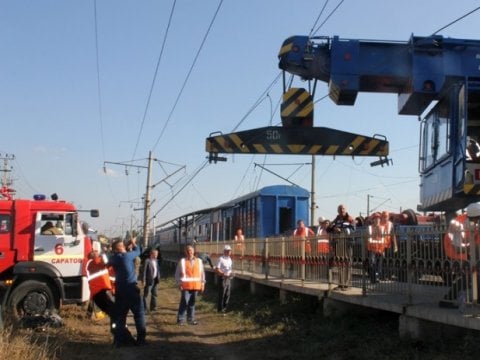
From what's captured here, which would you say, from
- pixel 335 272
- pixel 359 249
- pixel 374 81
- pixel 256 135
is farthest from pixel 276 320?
pixel 374 81

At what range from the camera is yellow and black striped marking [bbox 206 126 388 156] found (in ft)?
32.6

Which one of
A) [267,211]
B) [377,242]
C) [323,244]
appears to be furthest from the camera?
[267,211]

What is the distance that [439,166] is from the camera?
936 centimetres

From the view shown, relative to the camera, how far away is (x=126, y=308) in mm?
10430

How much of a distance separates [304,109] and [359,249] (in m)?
2.49

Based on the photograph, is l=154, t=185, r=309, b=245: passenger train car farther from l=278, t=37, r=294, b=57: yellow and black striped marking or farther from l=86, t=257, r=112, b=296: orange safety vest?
l=278, t=37, r=294, b=57: yellow and black striped marking

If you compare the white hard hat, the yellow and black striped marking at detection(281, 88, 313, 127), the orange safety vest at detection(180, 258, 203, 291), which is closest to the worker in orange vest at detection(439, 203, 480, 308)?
the white hard hat

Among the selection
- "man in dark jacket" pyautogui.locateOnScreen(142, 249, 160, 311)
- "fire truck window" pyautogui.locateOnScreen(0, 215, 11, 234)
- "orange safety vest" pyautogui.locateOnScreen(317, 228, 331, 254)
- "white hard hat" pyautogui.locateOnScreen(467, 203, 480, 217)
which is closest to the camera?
"white hard hat" pyautogui.locateOnScreen(467, 203, 480, 217)

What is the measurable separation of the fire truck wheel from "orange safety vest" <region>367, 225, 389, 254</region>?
7413 millimetres

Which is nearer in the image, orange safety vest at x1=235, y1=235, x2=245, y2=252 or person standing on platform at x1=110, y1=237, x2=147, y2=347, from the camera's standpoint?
person standing on platform at x1=110, y1=237, x2=147, y2=347

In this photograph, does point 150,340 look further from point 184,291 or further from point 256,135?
point 256,135

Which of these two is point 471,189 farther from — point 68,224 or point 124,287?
point 68,224

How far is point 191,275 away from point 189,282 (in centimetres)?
16

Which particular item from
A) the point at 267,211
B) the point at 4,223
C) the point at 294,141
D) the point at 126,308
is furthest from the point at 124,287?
the point at 267,211
